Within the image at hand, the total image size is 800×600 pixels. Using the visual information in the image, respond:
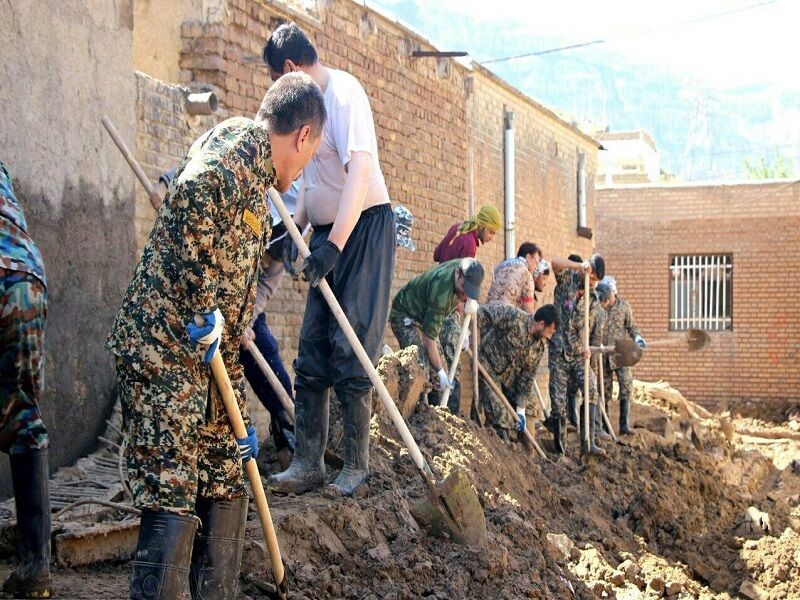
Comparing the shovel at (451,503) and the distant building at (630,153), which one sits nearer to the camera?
the shovel at (451,503)

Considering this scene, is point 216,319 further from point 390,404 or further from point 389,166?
point 389,166

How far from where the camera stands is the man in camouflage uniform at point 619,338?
11.8m

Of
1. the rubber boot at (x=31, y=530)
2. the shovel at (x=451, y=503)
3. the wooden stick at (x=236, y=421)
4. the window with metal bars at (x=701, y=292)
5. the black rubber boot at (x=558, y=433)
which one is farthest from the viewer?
the window with metal bars at (x=701, y=292)

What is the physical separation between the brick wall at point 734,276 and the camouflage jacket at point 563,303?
10548mm

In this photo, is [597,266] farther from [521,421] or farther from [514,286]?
[521,421]

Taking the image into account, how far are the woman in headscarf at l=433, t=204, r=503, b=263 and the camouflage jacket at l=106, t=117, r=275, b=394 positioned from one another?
553cm

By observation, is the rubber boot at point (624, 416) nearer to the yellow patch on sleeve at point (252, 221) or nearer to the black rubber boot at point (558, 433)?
the black rubber boot at point (558, 433)

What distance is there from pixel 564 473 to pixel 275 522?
4.84m

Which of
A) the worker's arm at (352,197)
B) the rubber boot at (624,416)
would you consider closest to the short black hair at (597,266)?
the rubber boot at (624,416)

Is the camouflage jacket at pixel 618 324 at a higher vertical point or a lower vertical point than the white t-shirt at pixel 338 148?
lower

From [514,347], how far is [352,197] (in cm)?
441

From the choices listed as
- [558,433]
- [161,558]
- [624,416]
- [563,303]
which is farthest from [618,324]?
[161,558]

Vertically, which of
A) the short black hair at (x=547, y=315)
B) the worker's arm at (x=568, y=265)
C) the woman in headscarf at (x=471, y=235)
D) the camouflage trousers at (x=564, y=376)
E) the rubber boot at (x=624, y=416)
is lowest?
the rubber boot at (x=624, y=416)

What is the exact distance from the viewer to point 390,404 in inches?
184
